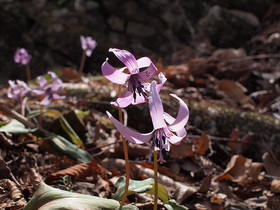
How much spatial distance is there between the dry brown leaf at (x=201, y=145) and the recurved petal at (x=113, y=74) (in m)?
1.35

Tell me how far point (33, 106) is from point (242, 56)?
3.55 meters

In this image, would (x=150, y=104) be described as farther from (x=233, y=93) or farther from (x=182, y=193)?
(x=233, y=93)

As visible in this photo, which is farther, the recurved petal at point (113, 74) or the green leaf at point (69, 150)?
the green leaf at point (69, 150)

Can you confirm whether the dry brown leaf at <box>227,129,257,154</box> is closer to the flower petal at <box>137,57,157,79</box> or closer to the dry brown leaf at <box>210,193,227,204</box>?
the dry brown leaf at <box>210,193,227,204</box>

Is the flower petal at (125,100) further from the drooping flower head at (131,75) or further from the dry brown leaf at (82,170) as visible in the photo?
the dry brown leaf at (82,170)

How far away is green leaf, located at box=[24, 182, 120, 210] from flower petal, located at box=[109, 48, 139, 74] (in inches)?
21.9

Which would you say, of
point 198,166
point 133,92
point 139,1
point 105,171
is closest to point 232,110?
point 198,166

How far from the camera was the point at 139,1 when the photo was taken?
7609 millimetres

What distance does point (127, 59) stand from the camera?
1039 mm

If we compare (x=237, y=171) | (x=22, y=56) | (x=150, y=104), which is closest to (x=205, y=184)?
(x=237, y=171)

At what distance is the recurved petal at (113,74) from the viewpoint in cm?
104

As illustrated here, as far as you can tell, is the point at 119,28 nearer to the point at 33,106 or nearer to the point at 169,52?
the point at 169,52

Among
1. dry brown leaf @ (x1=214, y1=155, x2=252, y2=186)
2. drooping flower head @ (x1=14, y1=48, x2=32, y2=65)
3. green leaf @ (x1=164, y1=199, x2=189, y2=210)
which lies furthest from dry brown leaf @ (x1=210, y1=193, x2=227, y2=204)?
drooping flower head @ (x1=14, y1=48, x2=32, y2=65)

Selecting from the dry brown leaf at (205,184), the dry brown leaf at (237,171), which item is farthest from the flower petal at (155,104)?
the dry brown leaf at (237,171)
